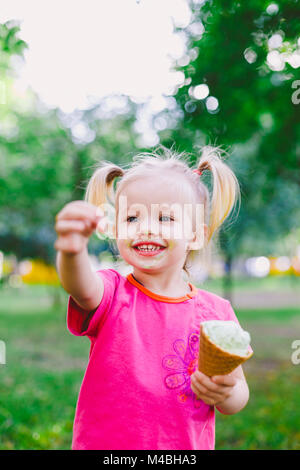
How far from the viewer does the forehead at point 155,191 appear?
1617mm

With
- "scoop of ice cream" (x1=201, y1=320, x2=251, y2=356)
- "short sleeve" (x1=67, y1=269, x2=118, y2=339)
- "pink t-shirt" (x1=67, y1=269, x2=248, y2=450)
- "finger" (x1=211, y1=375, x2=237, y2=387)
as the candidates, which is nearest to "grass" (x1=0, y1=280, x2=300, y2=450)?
"pink t-shirt" (x1=67, y1=269, x2=248, y2=450)

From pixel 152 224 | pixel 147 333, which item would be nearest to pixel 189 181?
pixel 152 224

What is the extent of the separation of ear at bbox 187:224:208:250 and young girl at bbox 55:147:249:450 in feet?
0.17

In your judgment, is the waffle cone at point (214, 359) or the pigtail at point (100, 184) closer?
the waffle cone at point (214, 359)

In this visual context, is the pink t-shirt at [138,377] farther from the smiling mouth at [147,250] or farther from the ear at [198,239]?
the ear at [198,239]

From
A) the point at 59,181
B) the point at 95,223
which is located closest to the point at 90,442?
the point at 95,223

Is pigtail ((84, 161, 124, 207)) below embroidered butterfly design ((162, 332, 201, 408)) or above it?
above

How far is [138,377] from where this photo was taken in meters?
1.51

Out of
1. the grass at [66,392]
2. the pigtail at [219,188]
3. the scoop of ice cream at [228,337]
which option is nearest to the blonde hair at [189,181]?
the pigtail at [219,188]

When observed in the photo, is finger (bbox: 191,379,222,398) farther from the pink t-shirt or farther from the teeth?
the teeth

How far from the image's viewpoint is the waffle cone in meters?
1.39

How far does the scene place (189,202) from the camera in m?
1.72

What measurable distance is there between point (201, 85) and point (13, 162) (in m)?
7.90

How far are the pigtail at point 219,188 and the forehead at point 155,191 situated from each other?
233 mm
